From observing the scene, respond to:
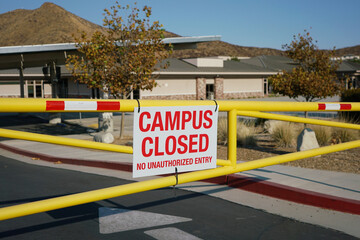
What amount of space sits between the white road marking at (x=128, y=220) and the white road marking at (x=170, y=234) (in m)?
0.22

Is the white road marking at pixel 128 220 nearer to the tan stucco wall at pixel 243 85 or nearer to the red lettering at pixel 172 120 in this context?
the red lettering at pixel 172 120

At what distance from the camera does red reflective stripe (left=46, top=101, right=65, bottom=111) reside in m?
2.82

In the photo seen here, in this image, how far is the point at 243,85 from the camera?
56000 millimetres

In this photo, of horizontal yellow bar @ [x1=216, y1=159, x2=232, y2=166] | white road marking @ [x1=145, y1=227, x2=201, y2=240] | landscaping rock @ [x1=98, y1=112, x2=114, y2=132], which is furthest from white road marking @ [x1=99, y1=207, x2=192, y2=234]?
landscaping rock @ [x1=98, y1=112, x2=114, y2=132]

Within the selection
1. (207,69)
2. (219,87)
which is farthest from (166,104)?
(219,87)

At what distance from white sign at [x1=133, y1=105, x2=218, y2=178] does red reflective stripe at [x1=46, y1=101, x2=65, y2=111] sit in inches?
23.0

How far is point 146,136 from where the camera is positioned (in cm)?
335

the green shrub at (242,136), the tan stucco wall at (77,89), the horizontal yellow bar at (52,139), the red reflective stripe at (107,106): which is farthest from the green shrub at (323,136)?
the tan stucco wall at (77,89)

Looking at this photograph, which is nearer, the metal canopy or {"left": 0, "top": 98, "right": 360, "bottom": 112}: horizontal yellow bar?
{"left": 0, "top": 98, "right": 360, "bottom": 112}: horizontal yellow bar

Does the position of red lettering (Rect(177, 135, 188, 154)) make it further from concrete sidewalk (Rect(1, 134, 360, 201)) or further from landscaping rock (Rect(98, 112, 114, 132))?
landscaping rock (Rect(98, 112, 114, 132))

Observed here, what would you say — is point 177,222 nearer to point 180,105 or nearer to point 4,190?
point 180,105

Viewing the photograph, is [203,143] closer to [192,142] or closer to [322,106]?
[192,142]

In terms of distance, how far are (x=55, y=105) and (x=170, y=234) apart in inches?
103

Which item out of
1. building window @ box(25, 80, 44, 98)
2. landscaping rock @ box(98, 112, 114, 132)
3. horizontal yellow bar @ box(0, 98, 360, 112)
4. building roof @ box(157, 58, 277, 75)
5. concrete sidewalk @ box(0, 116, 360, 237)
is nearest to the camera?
horizontal yellow bar @ box(0, 98, 360, 112)
